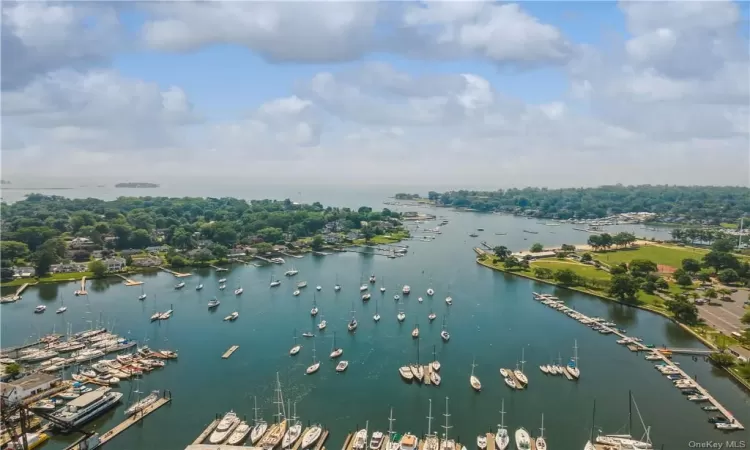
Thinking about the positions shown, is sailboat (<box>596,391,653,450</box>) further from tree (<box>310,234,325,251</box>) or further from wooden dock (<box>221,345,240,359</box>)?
tree (<box>310,234,325,251</box>)

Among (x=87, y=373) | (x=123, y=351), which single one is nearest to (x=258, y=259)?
(x=123, y=351)

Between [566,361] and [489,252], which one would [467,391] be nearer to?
[566,361]

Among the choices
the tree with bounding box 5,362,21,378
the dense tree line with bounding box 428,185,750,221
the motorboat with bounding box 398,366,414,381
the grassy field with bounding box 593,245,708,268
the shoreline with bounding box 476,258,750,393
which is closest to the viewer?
the tree with bounding box 5,362,21,378

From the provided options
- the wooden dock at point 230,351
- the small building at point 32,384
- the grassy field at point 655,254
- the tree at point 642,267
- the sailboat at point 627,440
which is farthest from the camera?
the grassy field at point 655,254

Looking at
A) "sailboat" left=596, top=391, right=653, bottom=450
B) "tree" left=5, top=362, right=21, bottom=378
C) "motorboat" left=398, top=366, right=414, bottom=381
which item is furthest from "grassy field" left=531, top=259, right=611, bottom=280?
"tree" left=5, top=362, right=21, bottom=378

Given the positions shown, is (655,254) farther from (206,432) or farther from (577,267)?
(206,432)

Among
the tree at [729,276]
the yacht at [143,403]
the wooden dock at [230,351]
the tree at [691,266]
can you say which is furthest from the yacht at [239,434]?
the tree at [691,266]

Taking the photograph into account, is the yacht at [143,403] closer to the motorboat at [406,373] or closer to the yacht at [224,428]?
the yacht at [224,428]

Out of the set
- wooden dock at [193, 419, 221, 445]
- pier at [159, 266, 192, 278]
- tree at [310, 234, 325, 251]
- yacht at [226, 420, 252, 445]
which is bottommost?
wooden dock at [193, 419, 221, 445]
